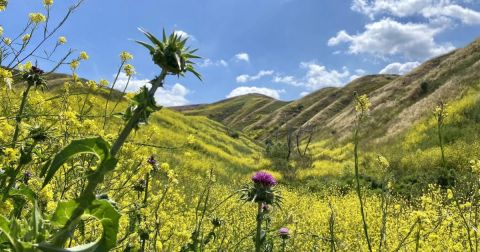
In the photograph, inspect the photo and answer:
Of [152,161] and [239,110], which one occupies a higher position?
[239,110]

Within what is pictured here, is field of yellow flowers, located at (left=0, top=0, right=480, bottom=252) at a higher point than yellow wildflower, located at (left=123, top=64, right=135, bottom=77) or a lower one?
lower

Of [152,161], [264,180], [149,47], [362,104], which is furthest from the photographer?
[152,161]

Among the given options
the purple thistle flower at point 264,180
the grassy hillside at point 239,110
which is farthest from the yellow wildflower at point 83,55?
the grassy hillside at point 239,110

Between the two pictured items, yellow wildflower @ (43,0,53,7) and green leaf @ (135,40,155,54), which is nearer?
green leaf @ (135,40,155,54)

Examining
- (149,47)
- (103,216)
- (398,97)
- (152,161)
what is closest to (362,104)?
(149,47)

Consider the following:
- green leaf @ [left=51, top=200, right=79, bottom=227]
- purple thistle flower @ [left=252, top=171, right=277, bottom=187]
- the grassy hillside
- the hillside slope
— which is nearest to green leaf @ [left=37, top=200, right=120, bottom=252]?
green leaf @ [left=51, top=200, right=79, bottom=227]

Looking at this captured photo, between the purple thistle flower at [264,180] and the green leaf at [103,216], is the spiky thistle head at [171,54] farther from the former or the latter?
the purple thistle flower at [264,180]

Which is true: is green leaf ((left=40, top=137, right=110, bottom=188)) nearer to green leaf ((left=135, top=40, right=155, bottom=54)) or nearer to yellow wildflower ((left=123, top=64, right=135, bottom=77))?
green leaf ((left=135, top=40, right=155, bottom=54))

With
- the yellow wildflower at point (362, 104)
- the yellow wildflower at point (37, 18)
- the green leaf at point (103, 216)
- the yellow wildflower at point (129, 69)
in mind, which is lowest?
the green leaf at point (103, 216)

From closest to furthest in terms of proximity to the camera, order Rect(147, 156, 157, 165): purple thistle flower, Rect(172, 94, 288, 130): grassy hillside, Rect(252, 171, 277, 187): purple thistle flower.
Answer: Rect(252, 171, 277, 187): purple thistle flower → Rect(147, 156, 157, 165): purple thistle flower → Rect(172, 94, 288, 130): grassy hillside

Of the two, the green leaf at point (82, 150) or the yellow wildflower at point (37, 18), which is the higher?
the yellow wildflower at point (37, 18)

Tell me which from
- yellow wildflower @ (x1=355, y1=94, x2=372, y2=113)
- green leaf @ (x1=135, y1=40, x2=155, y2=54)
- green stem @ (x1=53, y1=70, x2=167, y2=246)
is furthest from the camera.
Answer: yellow wildflower @ (x1=355, y1=94, x2=372, y2=113)

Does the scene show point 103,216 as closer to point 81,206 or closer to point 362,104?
point 81,206

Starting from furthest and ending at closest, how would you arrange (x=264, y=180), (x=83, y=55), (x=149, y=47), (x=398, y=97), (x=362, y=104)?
(x=398, y=97), (x=83, y=55), (x=264, y=180), (x=362, y=104), (x=149, y=47)
